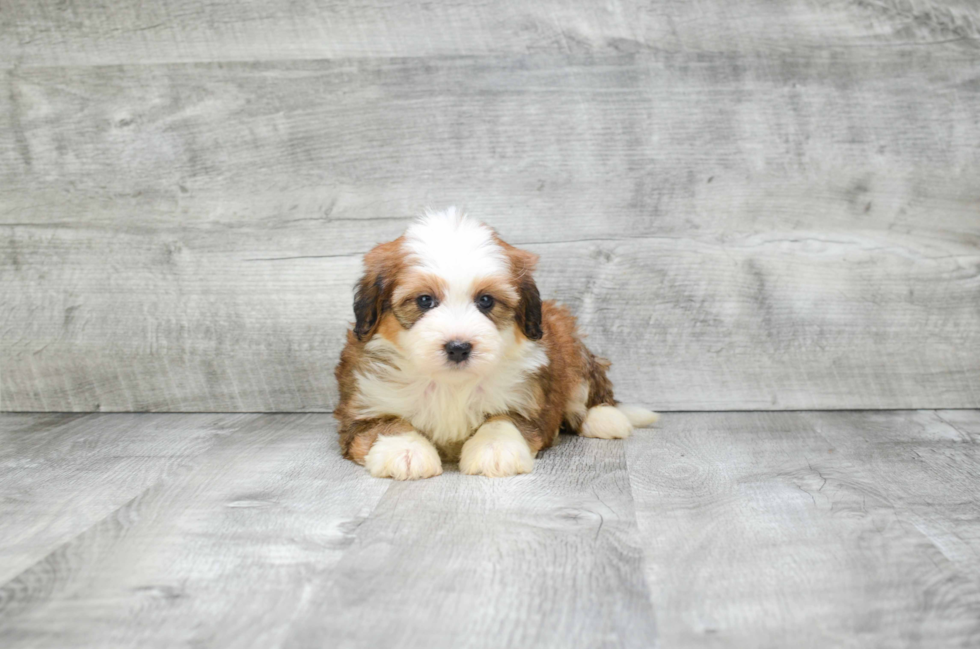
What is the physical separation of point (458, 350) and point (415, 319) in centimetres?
21

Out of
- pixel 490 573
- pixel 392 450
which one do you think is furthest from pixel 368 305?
pixel 490 573

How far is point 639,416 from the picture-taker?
3404mm

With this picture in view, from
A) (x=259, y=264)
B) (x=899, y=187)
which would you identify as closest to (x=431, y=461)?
(x=259, y=264)

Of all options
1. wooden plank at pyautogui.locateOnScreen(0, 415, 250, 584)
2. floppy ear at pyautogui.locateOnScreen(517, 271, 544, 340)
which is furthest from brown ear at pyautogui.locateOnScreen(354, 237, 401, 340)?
wooden plank at pyautogui.locateOnScreen(0, 415, 250, 584)

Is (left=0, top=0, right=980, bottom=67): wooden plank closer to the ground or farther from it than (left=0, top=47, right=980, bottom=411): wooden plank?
farther from it

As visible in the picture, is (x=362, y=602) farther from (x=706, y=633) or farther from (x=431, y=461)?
(x=431, y=461)

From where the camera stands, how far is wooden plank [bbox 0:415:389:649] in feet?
5.20

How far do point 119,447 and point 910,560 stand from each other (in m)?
2.50

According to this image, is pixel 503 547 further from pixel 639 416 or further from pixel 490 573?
pixel 639 416

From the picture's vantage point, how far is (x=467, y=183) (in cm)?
358

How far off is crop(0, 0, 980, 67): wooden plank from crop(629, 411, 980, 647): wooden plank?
157 cm

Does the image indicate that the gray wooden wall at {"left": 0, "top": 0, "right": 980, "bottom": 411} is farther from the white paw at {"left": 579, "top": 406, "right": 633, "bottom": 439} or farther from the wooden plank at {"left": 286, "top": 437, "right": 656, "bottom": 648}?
the wooden plank at {"left": 286, "top": 437, "right": 656, "bottom": 648}

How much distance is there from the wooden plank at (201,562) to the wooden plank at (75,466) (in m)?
0.07

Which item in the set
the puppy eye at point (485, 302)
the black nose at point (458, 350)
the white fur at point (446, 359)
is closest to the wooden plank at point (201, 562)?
the white fur at point (446, 359)
